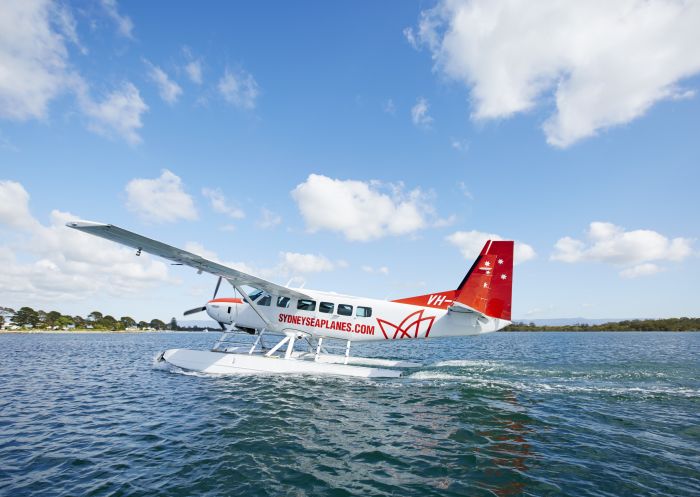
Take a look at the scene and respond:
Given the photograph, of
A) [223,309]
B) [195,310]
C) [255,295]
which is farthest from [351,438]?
[195,310]

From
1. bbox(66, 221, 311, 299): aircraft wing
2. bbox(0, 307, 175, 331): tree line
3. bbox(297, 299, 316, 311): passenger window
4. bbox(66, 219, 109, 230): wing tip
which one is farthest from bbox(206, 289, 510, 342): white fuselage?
bbox(0, 307, 175, 331): tree line

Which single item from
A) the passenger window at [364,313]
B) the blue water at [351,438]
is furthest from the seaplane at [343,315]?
the blue water at [351,438]

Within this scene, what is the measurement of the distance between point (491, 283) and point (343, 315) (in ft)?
24.2

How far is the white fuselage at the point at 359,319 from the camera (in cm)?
1586

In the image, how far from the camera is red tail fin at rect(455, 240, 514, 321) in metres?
15.6

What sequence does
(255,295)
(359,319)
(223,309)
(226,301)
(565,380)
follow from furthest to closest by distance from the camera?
1. (226,301)
2. (223,309)
3. (255,295)
4. (359,319)
5. (565,380)

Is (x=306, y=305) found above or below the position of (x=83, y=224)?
below

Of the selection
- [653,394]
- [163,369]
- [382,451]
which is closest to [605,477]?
[382,451]

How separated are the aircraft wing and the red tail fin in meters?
8.03

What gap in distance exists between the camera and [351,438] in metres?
7.76

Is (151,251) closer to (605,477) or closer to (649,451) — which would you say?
(605,477)

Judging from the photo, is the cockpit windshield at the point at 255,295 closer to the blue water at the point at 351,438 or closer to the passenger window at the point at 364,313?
the blue water at the point at 351,438

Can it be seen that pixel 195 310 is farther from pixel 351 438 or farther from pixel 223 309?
pixel 351 438

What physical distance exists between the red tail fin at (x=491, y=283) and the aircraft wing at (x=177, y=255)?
8.03 m
